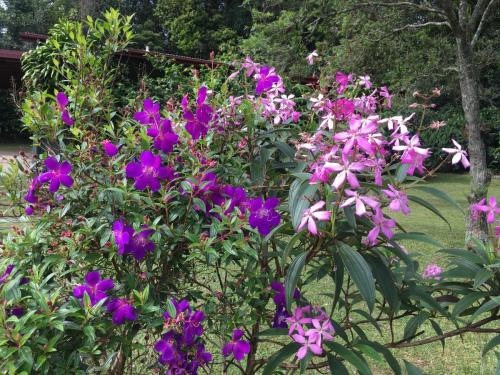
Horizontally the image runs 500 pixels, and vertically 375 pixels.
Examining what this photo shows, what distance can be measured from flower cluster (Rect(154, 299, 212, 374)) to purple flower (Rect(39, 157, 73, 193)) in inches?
16.2

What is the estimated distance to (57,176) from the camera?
4.28 ft

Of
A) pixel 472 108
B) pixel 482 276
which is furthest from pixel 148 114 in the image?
pixel 472 108

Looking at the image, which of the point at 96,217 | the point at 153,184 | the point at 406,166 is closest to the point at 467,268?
the point at 406,166

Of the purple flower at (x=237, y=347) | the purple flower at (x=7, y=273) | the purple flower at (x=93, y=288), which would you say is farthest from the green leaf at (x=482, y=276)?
the purple flower at (x=7, y=273)

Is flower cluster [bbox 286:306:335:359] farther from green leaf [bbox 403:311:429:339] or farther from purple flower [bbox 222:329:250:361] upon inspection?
green leaf [bbox 403:311:429:339]

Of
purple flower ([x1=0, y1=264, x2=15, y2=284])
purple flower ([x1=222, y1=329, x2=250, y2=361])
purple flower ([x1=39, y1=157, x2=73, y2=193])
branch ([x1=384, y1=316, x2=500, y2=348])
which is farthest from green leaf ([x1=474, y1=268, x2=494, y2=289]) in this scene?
purple flower ([x1=0, y1=264, x2=15, y2=284])

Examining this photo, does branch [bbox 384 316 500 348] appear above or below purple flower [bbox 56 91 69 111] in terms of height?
below

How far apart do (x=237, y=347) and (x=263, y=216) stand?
353 mm

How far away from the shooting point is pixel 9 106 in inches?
707

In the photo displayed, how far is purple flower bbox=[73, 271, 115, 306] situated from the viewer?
1.18 metres

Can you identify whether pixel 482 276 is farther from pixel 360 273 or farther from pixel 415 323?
pixel 360 273

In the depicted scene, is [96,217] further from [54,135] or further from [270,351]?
[270,351]

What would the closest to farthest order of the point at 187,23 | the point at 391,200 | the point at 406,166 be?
the point at 391,200, the point at 406,166, the point at 187,23

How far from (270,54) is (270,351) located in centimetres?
525
